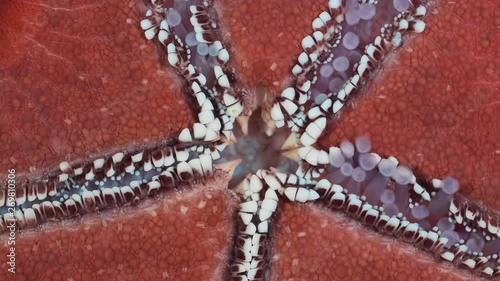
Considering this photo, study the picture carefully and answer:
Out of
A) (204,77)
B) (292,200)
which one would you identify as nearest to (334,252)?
(292,200)

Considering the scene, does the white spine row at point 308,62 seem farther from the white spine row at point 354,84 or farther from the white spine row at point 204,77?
the white spine row at point 204,77

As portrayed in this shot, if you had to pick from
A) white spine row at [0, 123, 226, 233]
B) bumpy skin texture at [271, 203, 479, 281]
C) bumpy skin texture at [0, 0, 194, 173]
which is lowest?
bumpy skin texture at [271, 203, 479, 281]

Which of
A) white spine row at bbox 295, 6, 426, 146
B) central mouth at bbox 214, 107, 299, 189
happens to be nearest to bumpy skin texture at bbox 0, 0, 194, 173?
central mouth at bbox 214, 107, 299, 189

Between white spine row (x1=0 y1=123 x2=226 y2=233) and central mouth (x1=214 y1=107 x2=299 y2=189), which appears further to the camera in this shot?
central mouth (x1=214 y1=107 x2=299 y2=189)

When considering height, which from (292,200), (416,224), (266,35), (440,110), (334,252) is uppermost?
(266,35)

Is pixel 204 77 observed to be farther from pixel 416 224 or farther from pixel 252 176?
pixel 416 224

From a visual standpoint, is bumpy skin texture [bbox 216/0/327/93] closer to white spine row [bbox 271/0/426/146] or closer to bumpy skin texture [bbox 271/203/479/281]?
white spine row [bbox 271/0/426/146]

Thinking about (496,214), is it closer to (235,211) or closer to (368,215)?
(368,215)

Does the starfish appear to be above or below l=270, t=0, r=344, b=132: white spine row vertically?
below

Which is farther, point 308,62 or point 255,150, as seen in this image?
point 255,150
